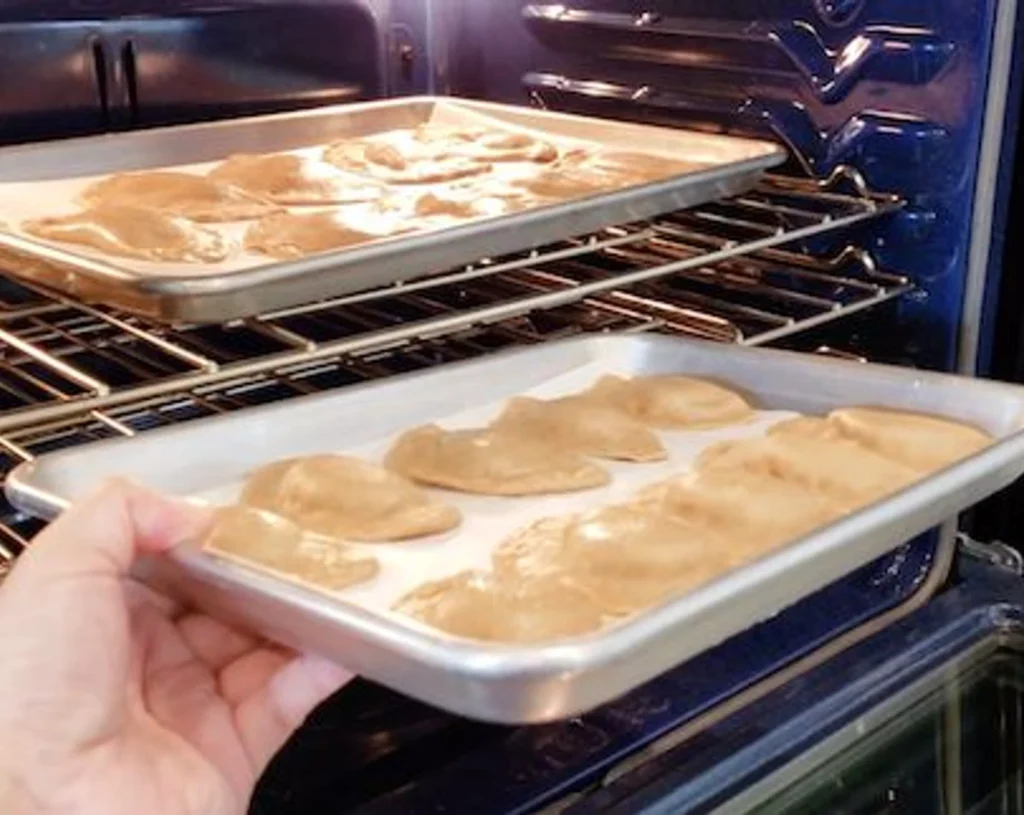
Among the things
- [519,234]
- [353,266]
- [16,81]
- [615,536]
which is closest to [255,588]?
[615,536]

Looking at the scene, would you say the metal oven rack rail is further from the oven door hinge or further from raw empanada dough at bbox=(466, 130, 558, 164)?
the oven door hinge

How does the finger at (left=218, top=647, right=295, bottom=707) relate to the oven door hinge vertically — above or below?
above

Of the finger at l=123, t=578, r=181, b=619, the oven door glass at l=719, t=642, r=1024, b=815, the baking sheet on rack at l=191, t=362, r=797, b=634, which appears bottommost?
the oven door glass at l=719, t=642, r=1024, b=815

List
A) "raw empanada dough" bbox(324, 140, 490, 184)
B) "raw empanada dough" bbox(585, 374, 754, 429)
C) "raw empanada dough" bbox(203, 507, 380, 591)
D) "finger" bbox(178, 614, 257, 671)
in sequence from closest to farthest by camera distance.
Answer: "raw empanada dough" bbox(203, 507, 380, 591) → "finger" bbox(178, 614, 257, 671) → "raw empanada dough" bbox(585, 374, 754, 429) → "raw empanada dough" bbox(324, 140, 490, 184)

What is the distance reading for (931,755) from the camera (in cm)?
106

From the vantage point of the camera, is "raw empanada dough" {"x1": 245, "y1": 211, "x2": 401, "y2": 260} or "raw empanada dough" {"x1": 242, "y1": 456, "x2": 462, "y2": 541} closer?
"raw empanada dough" {"x1": 242, "y1": 456, "x2": 462, "y2": 541}

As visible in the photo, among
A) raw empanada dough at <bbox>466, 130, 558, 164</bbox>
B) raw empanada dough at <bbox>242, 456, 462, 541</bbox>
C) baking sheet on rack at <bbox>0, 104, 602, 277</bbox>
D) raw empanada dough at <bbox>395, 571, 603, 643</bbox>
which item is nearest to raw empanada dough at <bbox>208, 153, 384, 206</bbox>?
baking sheet on rack at <bbox>0, 104, 602, 277</bbox>

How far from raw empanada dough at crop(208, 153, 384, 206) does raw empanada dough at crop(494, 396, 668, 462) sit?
10.5 inches

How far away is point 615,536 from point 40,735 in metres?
0.30

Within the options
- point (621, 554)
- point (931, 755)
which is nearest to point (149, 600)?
point (621, 554)

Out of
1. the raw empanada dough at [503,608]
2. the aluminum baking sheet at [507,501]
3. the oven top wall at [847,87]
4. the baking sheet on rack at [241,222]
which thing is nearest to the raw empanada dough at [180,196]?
the baking sheet on rack at [241,222]

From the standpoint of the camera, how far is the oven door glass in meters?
0.99

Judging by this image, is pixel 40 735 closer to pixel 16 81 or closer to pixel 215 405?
pixel 215 405

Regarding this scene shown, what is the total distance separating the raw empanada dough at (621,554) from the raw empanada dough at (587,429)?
0.09m
